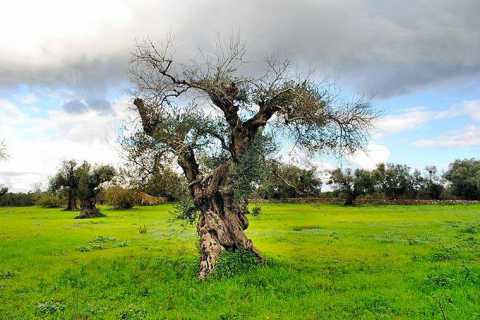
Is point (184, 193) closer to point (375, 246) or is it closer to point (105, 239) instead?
point (375, 246)

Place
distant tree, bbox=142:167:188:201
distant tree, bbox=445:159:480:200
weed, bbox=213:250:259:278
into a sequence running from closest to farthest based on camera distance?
weed, bbox=213:250:259:278, distant tree, bbox=142:167:188:201, distant tree, bbox=445:159:480:200

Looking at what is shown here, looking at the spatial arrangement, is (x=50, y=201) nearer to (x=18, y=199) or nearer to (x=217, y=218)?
(x=18, y=199)

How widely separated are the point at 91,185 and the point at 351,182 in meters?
55.8

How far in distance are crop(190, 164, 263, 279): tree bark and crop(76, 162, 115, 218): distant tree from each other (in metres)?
51.8

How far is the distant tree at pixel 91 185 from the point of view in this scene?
2763 inches

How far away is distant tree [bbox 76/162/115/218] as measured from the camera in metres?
70.2

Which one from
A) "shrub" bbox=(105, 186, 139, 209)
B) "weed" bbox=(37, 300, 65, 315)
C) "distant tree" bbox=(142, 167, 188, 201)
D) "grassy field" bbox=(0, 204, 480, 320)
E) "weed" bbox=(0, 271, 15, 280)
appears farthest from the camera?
"shrub" bbox=(105, 186, 139, 209)

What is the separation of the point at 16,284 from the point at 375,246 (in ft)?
71.3

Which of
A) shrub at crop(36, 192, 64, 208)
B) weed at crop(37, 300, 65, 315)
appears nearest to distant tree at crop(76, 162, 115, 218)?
shrub at crop(36, 192, 64, 208)

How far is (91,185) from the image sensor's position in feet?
241

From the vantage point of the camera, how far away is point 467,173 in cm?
11144

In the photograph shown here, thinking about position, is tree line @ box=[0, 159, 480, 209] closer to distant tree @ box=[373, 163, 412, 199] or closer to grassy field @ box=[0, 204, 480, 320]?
distant tree @ box=[373, 163, 412, 199]

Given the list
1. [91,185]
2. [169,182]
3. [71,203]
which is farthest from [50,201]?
[169,182]

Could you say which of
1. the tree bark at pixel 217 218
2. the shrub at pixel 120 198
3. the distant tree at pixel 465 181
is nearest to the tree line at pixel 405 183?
the distant tree at pixel 465 181
